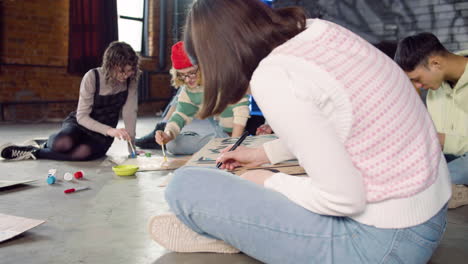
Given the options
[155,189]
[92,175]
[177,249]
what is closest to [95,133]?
[92,175]

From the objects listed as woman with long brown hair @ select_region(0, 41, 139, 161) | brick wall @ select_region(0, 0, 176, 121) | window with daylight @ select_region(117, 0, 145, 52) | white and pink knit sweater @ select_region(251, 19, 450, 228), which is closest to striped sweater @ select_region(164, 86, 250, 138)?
woman with long brown hair @ select_region(0, 41, 139, 161)

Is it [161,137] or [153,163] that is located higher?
[161,137]

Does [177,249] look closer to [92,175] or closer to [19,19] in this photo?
[92,175]

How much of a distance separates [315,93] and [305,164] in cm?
11

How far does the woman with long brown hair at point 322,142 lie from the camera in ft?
2.15

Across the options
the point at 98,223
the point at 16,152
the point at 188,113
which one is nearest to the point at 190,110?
the point at 188,113

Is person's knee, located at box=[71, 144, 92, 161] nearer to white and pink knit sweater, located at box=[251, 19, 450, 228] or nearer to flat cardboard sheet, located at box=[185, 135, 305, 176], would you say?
flat cardboard sheet, located at box=[185, 135, 305, 176]

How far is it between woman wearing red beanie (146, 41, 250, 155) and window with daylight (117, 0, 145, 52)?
3967mm

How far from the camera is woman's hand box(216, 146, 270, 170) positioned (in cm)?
119

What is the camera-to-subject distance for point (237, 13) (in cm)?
→ 73

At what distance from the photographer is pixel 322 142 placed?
632 mm

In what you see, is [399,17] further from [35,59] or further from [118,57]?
[35,59]

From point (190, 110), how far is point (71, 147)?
74cm

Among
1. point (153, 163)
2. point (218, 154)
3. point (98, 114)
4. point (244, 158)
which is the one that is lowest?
point (153, 163)
